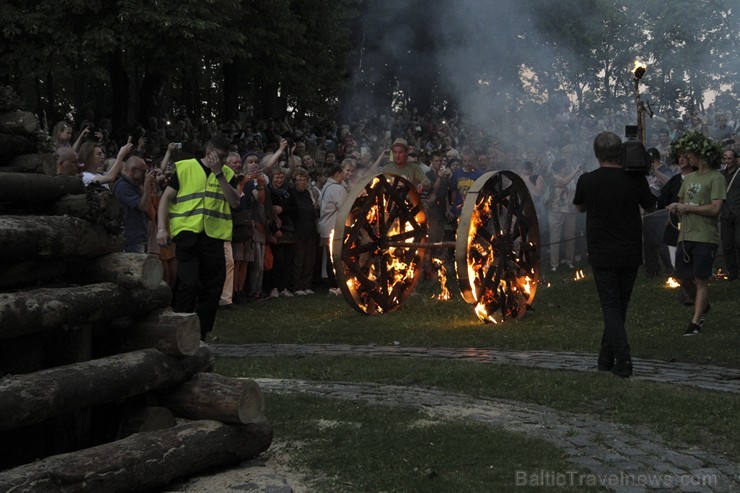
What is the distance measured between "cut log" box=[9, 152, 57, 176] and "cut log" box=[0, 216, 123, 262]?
1.55ft

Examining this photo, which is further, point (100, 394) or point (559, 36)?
point (559, 36)

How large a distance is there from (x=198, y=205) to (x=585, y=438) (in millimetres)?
4285

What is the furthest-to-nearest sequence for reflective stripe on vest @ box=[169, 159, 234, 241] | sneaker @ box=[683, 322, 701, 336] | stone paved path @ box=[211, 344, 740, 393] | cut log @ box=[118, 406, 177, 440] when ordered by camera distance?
sneaker @ box=[683, 322, 701, 336] < reflective stripe on vest @ box=[169, 159, 234, 241] < stone paved path @ box=[211, 344, 740, 393] < cut log @ box=[118, 406, 177, 440]

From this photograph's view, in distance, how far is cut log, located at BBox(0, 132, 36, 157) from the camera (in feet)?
22.7

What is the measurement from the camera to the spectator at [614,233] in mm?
9352

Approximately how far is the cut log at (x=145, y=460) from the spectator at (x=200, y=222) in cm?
360

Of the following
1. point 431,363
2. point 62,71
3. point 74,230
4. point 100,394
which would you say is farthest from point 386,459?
point 62,71

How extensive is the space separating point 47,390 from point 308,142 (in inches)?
1011

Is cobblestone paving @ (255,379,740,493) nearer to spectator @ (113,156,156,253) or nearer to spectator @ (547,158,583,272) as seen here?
spectator @ (113,156,156,253)

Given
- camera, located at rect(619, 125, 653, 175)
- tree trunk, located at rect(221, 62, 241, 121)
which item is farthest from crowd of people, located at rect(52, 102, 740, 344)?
tree trunk, located at rect(221, 62, 241, 121)

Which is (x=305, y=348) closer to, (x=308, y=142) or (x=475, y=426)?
(x=475, y=426)

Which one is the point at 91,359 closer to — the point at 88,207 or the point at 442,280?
the point at 88,207

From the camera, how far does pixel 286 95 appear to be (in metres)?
37.7

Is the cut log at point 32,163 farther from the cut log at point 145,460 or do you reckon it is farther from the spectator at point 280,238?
the spectator at point 280,238
